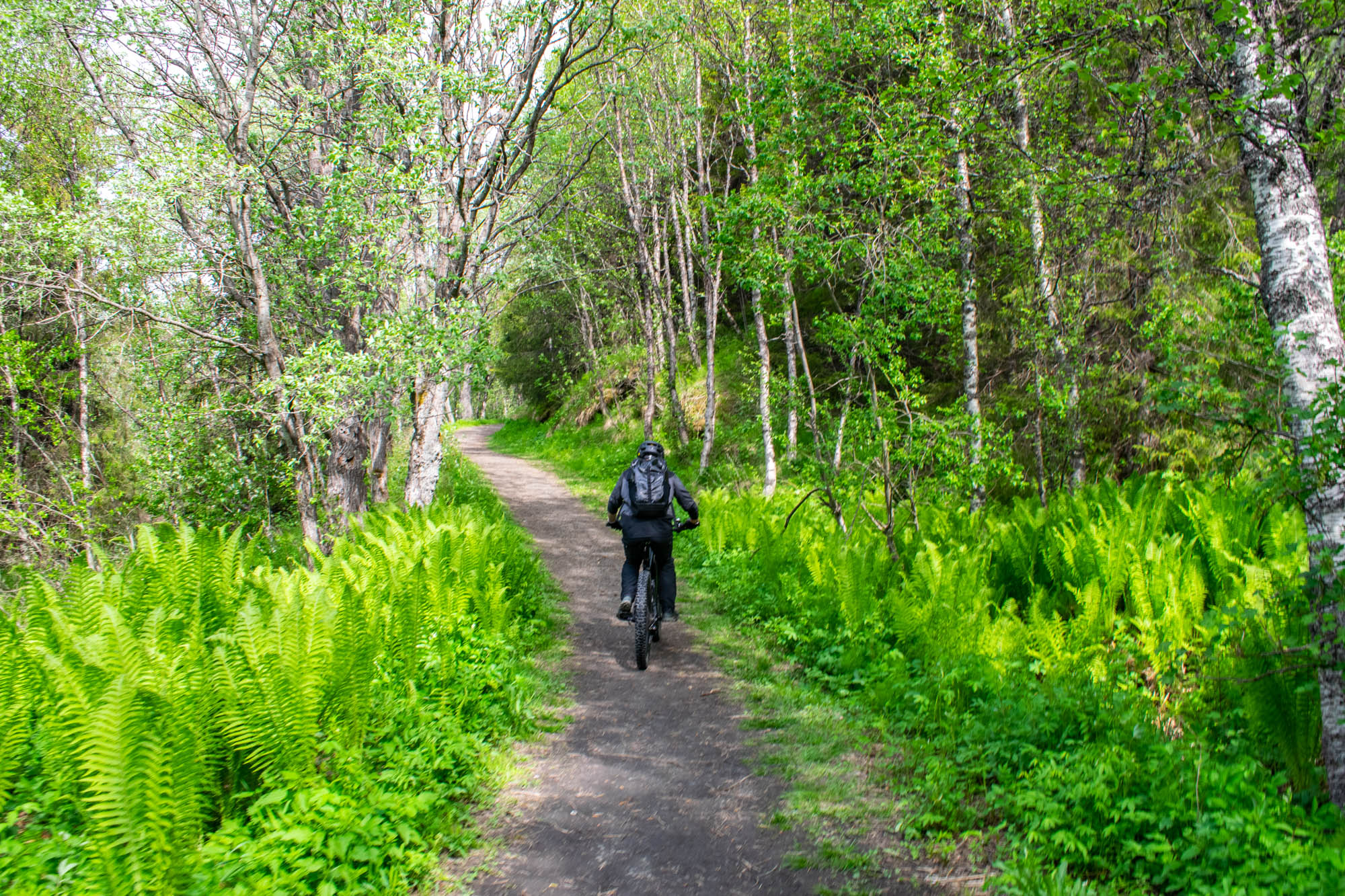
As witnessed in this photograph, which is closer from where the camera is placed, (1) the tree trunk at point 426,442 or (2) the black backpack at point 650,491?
(2) the black backpack at point 650,491

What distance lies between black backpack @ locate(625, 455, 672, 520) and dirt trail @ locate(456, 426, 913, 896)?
1351mm

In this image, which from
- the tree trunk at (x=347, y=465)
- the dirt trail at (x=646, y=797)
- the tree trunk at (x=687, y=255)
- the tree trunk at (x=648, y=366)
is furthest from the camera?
the tree trunk at (x=648, y=366)

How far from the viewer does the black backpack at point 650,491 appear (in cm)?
662

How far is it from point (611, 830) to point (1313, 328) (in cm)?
422

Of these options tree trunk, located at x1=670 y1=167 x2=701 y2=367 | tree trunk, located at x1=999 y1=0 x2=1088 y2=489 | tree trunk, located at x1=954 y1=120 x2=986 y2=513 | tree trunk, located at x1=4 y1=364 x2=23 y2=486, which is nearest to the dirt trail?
tree trunk, located at x1=954 y1=120 x2=986 y2=513

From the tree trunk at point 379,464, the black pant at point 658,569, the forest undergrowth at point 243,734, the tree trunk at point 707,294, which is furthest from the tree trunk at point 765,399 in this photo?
the forest undergrowth at point 243,734

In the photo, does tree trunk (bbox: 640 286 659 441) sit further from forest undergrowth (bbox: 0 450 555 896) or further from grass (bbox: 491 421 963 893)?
forest undergrowth (bbox: 0 450 555 896)

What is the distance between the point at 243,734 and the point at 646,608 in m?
3.41

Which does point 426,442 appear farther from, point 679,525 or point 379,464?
point 679,525

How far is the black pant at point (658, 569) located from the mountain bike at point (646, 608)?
0.04m

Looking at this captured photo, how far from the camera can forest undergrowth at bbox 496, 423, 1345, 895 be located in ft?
10.5

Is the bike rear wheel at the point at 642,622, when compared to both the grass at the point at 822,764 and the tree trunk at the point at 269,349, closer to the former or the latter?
the grass at the point at 822,764

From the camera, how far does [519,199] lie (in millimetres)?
15016

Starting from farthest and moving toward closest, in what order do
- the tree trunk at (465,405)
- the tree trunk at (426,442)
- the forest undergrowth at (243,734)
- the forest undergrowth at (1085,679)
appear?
the tree trunk at (465,405), the tree trunk at (426,442), the forest undergrowth at (1085,679), the forest undergrowth at (243,734)
